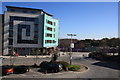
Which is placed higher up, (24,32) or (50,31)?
(50,31)

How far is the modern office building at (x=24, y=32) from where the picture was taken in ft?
130

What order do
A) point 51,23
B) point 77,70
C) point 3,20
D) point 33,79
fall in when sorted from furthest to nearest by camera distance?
point 51,23 → point 3,20 → point 77,70 → point 33,79

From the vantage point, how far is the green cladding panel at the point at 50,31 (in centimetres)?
4289

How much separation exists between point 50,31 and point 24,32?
35.7 ft

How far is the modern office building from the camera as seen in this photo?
39750mm

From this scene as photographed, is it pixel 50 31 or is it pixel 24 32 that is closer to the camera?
pixel 24 32

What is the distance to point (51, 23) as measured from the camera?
48.6 metres

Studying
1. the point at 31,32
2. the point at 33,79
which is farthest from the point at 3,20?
the point at 33,79

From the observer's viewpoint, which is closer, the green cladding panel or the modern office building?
the modern office building

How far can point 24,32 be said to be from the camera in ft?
133

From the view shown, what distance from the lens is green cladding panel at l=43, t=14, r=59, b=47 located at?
141ft

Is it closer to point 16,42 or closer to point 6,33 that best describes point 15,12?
point 6,33

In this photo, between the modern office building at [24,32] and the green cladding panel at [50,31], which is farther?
the green cladding panel at [50,31]

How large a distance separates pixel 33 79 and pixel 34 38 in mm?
28467
